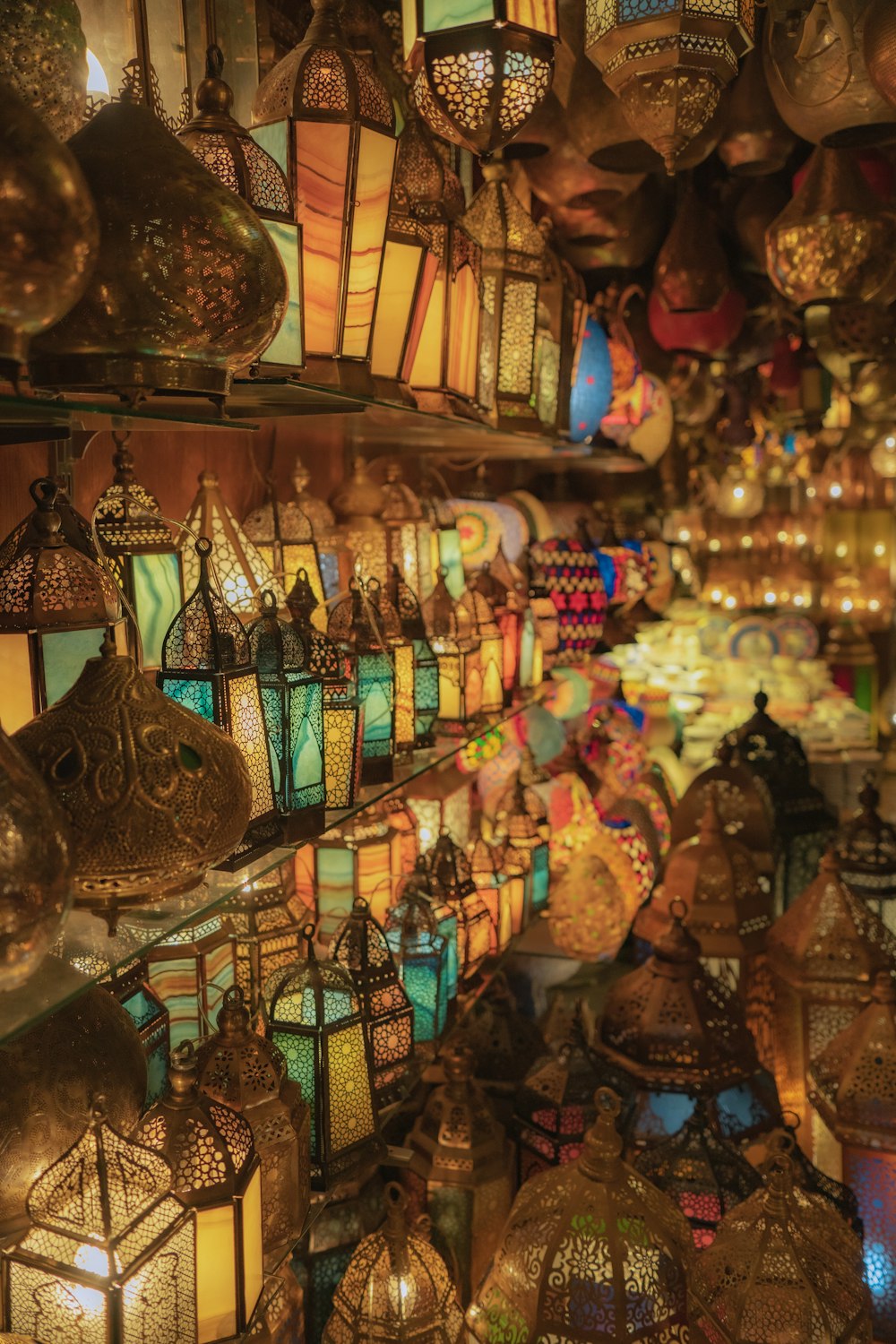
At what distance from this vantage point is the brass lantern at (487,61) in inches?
47.4

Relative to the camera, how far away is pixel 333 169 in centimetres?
121

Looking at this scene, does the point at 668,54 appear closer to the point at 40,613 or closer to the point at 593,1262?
the point at 40,613

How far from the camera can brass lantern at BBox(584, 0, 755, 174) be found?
1.19 metres

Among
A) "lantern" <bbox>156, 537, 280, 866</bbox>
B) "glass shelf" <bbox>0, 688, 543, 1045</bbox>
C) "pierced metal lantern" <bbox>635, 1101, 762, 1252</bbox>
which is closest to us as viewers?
"glass shelf" <bbox>0, 688, 543, 1045</bbox>

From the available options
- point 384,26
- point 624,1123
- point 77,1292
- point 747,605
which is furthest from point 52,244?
point 747,605

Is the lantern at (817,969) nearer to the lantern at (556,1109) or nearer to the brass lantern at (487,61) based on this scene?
the lantern at (556,1109)

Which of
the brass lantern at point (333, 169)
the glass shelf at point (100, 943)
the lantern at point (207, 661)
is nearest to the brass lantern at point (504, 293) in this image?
the brass lantern at point (333, 169)

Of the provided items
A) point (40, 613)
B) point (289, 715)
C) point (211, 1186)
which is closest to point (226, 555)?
point (289, 715)

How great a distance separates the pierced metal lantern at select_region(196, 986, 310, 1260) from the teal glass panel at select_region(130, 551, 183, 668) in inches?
15.6

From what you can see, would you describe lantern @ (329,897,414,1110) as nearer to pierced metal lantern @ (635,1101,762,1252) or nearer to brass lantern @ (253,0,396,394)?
pierced metal lantern @ (635,1101,762,1252)

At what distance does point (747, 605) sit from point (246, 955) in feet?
19.9

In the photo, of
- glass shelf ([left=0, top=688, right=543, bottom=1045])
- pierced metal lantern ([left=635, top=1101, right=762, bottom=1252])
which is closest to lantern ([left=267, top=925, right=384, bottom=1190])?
glass shelf ([left=0, top=688, right=543, bottom=1045])

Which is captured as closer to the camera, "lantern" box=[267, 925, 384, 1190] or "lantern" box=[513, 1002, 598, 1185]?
"lantern" box=[267, 925, 384, 1190]

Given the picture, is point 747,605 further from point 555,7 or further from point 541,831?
point 555,7
